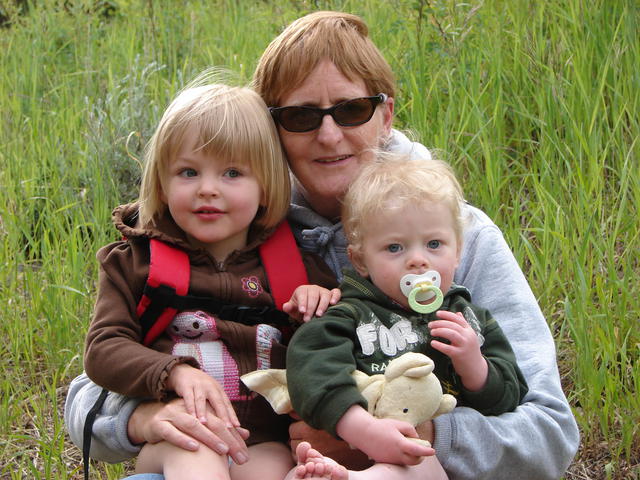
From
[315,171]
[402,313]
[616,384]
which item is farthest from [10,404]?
[616,384]

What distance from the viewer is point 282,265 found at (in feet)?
8.71

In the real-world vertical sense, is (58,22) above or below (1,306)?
above

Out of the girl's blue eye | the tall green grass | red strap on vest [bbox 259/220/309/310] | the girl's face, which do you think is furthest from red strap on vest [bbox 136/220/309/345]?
the tall green grass

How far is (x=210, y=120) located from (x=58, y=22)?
4.13m

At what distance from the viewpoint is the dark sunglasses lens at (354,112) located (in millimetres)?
2695

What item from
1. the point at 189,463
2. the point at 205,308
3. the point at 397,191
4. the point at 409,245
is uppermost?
the point at 397,191

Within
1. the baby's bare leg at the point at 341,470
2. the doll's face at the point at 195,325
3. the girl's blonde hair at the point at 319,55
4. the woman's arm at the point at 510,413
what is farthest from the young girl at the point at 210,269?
the woman's arm at the point at 510,413

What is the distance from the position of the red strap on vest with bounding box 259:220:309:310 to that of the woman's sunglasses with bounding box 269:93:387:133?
33 cm

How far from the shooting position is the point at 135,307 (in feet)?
8.19

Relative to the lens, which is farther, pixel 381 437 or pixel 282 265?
pixel 282 265

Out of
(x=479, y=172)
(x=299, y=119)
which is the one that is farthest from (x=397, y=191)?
(x=479, y=172)

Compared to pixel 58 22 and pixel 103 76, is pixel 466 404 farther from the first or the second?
pixel 58 22

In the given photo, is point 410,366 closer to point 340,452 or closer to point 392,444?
point 392,444

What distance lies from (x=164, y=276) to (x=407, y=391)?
2.60 ft
